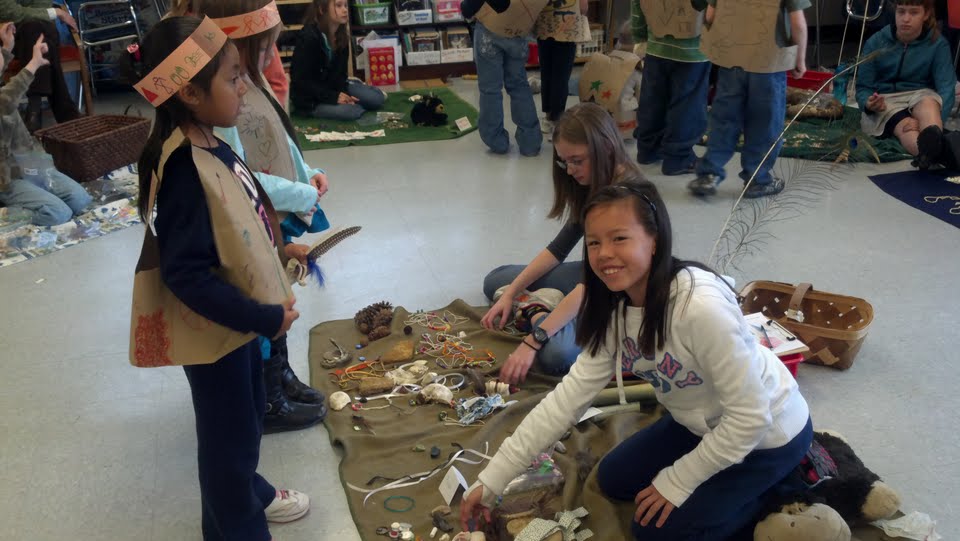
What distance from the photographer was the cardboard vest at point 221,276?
5.22 feet

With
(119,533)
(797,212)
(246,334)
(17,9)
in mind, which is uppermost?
(17,9)

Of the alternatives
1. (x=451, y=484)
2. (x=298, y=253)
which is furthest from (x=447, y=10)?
(x=451, y=484)

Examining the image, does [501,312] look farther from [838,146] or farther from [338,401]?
[838,146]

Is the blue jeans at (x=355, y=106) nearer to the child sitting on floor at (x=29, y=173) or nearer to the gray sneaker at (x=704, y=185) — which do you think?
the child sitting on floor at (x=29, y=173)

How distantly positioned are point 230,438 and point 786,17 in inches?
120

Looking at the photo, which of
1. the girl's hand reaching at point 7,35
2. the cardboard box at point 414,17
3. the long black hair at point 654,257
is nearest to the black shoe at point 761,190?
the long black hair at point 654,257

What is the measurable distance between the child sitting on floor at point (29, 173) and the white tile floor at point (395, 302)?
344 mm

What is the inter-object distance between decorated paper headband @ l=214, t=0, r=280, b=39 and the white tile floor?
3.63ft

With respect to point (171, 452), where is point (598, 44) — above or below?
above

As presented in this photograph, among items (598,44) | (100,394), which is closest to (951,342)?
(100,394)

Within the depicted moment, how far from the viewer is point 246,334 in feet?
5.54

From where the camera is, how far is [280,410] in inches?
94.1

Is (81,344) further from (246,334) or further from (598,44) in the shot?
(598,44)

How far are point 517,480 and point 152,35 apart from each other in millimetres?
1332
